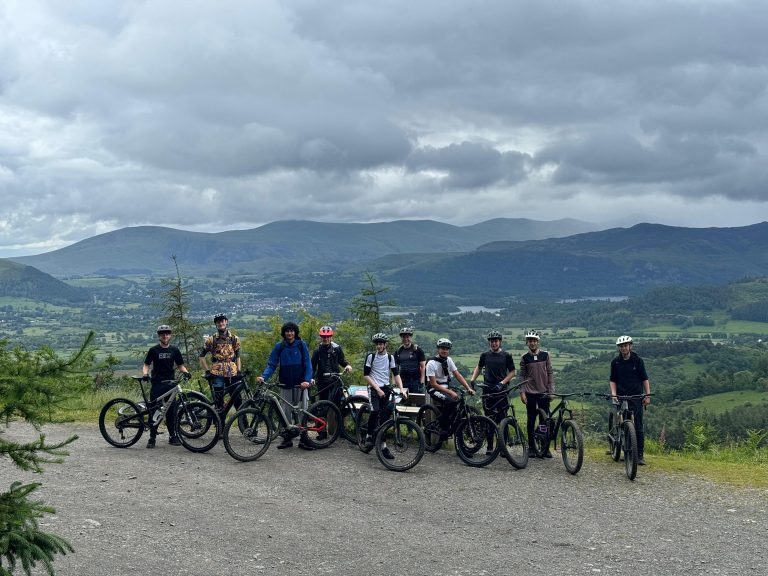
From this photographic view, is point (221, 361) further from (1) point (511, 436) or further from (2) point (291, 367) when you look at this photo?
(1) point (511, 436)

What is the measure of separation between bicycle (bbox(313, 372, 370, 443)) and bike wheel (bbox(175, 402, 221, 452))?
83.2 inches

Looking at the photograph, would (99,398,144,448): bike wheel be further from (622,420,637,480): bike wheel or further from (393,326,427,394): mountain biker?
(622,420,637,480): bike wheel

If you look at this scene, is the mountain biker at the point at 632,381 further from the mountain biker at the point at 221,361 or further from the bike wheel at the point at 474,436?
the mountain biker at the point at 221,361

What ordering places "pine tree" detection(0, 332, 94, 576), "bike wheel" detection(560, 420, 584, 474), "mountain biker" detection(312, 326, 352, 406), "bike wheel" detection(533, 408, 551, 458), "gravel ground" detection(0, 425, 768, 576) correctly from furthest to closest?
"mountain biker" detection(312, 326, 352, 406), "bike wheel" detection(533, 408, 551, 458), "bike wheel" detection(560, 420, 584, 474), "gravel ground" detection(0, 425, 768, 576), "pine tree" detection(0, 332, 94, 576)

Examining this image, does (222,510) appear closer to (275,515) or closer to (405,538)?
(275,515)

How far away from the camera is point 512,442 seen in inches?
475

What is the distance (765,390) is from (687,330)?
4426 inches

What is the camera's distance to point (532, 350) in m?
12.6

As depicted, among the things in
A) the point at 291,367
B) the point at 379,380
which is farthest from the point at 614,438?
the point at 291,367

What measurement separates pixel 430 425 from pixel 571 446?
8.06 feet

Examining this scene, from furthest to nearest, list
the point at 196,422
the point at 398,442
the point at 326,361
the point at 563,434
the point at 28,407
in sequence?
the point at 326,361
the point at 196,422
the point at 563,434
the point at 398,442
the point at 28,407

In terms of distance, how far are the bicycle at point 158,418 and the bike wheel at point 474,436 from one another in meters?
4.26

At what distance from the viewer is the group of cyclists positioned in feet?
40.0

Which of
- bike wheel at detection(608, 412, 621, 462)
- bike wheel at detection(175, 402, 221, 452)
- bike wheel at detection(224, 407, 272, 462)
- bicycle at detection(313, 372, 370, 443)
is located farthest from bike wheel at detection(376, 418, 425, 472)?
bike wheel at detection(608, 412, 621, 462)
